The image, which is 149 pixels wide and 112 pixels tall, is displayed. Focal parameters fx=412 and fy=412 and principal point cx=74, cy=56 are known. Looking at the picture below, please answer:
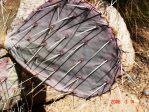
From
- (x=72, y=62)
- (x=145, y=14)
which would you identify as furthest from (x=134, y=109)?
(x=72, y=62)

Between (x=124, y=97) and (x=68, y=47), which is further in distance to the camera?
(x=124, y=97)

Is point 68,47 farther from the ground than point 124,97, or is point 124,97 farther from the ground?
point 68,47

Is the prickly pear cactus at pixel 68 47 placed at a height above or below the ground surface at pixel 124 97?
above

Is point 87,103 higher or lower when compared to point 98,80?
lower

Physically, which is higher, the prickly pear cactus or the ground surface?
the prickly pear cactus

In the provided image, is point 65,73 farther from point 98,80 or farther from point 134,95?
point 134,95
